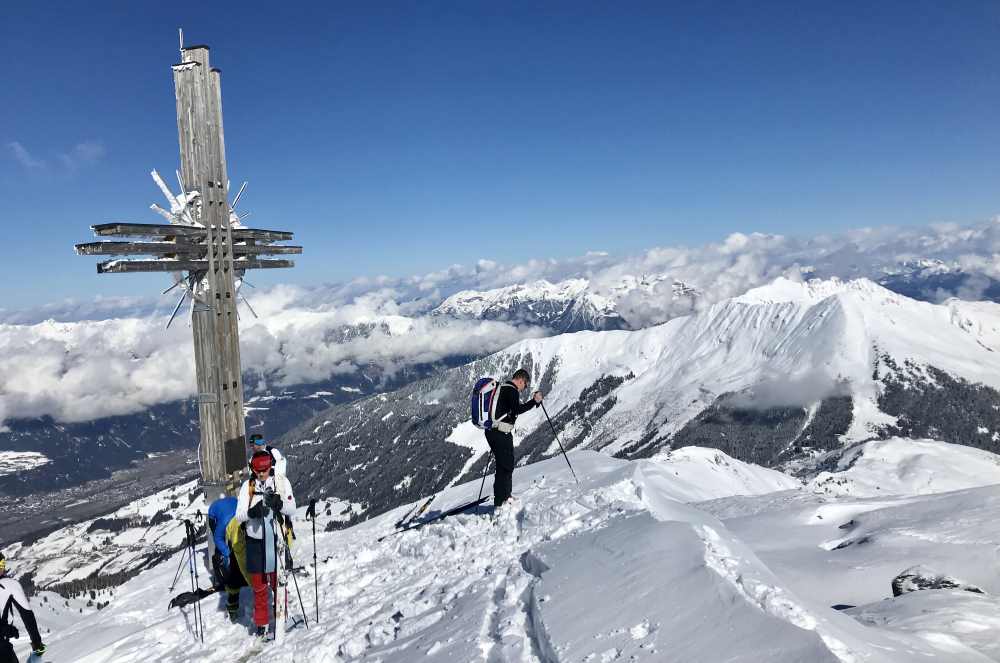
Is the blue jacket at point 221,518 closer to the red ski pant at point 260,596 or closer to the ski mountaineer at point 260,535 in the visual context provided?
the ski mountaineer at point 260,535

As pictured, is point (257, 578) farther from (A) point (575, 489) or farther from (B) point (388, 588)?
(A) point (575, 489)

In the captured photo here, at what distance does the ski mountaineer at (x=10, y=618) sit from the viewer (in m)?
8.85

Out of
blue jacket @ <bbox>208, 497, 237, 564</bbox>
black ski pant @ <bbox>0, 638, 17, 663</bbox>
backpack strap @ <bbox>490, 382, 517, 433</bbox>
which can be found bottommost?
black ski pant @ <bbox>0, 638, 17, 663</bbox>

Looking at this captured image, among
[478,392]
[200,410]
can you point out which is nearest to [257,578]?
[200,410]

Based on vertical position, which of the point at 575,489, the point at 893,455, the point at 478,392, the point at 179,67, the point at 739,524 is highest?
the point at 179,67

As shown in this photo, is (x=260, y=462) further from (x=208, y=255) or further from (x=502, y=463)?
(x=502, y=463)

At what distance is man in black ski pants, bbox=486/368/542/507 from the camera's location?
12.9m

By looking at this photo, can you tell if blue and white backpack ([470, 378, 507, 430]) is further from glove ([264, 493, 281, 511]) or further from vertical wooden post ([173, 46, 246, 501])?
vertical wooden post ([173, 46, 246, 501])

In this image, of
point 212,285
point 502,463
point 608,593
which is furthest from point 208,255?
point 608,593

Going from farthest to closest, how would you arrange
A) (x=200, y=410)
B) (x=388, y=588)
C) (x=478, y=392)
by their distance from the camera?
(x=478, y=392) → (x=200, y=410) → (x=388, y=588)

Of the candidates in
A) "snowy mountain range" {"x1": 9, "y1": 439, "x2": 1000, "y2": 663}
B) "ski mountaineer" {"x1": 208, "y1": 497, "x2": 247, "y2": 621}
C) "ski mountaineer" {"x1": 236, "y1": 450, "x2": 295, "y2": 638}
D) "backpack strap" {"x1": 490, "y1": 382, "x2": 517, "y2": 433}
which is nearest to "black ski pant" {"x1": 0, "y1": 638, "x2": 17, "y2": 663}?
"snowy mountain range" {"x1": 9, "y1": 439, "x2": 1000, "y2": 663}

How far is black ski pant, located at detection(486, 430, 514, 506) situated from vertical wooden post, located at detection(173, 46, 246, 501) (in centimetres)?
565

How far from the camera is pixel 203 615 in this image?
10750 mm

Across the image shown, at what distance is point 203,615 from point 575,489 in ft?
27.3
